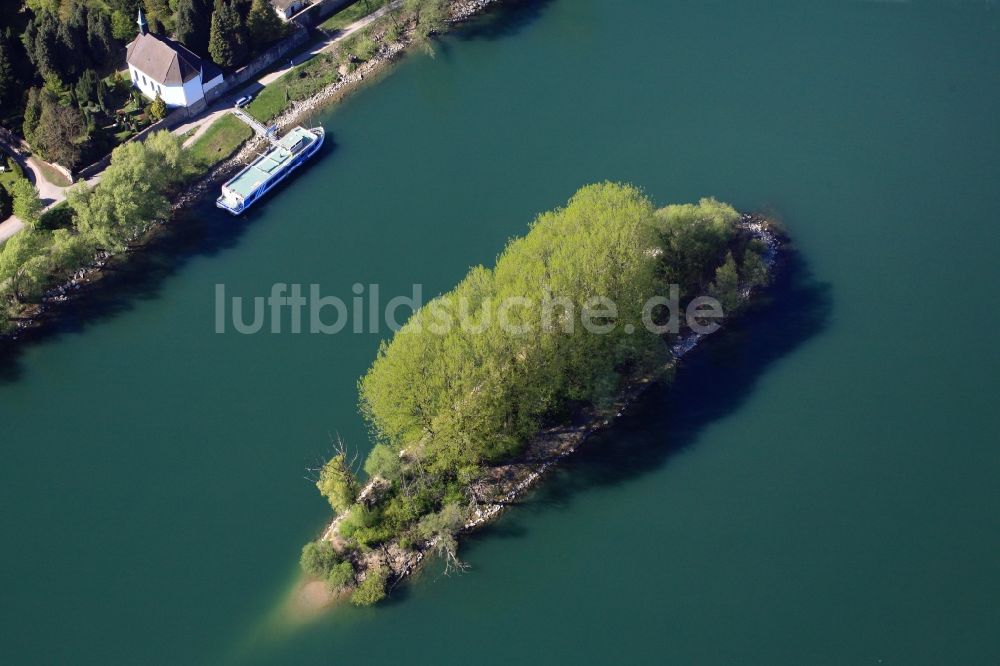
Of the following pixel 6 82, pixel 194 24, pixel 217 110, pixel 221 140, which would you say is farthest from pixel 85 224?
pixel 194 24

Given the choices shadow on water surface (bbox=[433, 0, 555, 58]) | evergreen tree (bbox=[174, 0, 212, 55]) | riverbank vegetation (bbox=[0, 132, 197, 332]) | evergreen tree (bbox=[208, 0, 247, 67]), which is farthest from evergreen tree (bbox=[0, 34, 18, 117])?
shadow on water surface (bbox=[433, 0, 555, 58])

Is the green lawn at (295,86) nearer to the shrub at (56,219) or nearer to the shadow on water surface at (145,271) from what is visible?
the shadow on water surface at (145,271)

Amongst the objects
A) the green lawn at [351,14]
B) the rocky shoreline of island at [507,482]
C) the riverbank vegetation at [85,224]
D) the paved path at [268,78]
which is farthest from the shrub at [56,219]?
the rocky shoreline of island at [507,482]

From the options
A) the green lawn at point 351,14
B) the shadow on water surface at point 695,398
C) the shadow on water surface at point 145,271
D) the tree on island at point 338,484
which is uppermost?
the green lawn at point 351,14

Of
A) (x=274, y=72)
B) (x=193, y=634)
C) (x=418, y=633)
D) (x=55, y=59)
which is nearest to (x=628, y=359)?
(x=418, y=633)

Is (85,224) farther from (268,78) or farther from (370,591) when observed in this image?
(370,591)

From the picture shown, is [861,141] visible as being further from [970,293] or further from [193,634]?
[193,634]
